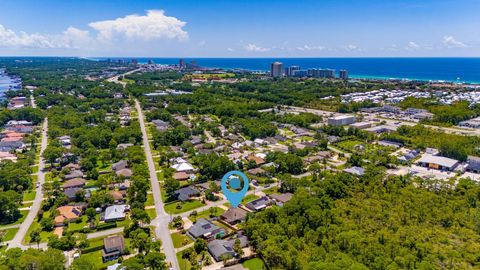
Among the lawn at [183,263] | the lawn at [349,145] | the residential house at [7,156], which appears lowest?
the lawn at [183,263]

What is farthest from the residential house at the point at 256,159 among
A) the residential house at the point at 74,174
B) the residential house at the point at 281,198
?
the residential house at the point at 74,174

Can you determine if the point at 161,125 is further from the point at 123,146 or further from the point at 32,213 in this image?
the point at 32,213

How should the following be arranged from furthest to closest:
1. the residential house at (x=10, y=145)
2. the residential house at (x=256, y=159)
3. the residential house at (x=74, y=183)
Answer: the residential house at (x=10, y=145)
the residential house at (x=256, y=159)
the residential house at (x=74, y=183)

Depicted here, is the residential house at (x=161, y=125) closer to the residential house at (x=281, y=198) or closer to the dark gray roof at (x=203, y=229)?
the residential house at (x=281, y=198)

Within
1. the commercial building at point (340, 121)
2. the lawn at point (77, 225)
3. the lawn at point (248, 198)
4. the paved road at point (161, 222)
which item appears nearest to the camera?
the paved road at point (161, 222)

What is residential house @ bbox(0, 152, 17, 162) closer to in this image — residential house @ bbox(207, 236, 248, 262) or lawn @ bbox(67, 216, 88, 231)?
lawn @ bbox(67, 216, 88, 231)
